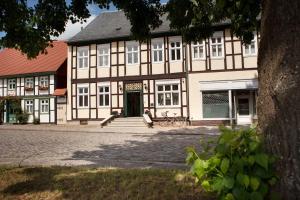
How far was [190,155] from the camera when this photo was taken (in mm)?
3025

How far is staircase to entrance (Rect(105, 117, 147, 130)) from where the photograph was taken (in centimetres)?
2209

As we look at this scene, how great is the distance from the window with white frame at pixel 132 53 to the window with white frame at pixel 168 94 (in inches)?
112

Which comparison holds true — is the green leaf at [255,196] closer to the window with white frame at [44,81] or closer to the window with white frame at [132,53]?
the window with white frame at [132,53]

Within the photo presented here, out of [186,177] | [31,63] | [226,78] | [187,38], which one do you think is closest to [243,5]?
[187,38]

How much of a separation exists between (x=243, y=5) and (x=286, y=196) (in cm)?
592

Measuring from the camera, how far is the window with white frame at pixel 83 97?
25.4 metres

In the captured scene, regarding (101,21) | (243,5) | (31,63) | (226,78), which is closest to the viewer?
(243,5)

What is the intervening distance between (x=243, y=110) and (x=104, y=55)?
11475mm

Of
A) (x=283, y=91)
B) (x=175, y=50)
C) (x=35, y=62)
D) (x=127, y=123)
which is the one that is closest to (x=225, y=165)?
(x=283, y=91)

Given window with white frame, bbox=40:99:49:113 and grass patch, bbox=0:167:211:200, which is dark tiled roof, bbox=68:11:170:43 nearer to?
window with white frame, bbox=40:99:49:113

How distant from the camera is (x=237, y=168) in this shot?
271cm

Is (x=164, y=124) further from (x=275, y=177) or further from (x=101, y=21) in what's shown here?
(x=275, y=177)

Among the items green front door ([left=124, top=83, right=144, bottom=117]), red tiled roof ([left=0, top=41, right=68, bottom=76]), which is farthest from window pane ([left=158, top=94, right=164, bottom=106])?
red tiled roof ([left=0, top=41, right=68, bottom=76])

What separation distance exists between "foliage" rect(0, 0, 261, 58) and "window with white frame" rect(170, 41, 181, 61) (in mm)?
13775
